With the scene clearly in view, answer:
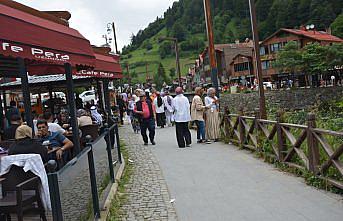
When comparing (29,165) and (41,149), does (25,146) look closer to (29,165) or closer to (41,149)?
(41,149)

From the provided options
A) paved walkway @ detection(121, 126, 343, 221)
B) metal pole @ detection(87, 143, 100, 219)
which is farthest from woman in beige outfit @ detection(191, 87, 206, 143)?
metal pole @ detection(87, 143, 100, 219)

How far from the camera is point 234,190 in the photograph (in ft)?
25.4

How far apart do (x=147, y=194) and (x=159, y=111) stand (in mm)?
12346

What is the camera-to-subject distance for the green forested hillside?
97.7m

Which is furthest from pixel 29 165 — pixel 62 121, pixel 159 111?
pixel 159 111

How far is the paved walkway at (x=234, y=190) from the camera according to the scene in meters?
6.27

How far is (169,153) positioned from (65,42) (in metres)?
6.02

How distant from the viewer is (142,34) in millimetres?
189625

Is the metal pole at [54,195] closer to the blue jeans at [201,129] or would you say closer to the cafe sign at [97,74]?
the cafe sign at [97,74]

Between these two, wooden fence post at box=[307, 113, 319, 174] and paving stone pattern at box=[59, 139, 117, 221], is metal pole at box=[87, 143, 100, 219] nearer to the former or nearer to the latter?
paving stone pattern at box=[59, 139, 117, 221]

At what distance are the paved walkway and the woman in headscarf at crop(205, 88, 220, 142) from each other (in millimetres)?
2140

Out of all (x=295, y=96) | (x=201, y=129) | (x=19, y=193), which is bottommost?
(x=295, y=96)

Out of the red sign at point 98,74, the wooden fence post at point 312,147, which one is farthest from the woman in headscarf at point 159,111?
the wooden fence post at point 312,147

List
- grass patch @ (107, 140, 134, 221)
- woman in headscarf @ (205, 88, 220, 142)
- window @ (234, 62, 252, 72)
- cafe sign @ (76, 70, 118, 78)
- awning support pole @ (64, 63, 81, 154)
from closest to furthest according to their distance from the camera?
1. grass patch @ (107, 140, 134, 221)
2. awning support pole @ (64, 63, 81, 154)
3. cafe sign @ (76, 70, 118, 78)
4. woman in headscarf @ (205, 88, 220, 142)
5. window @ (234, 62, 252, 72)
